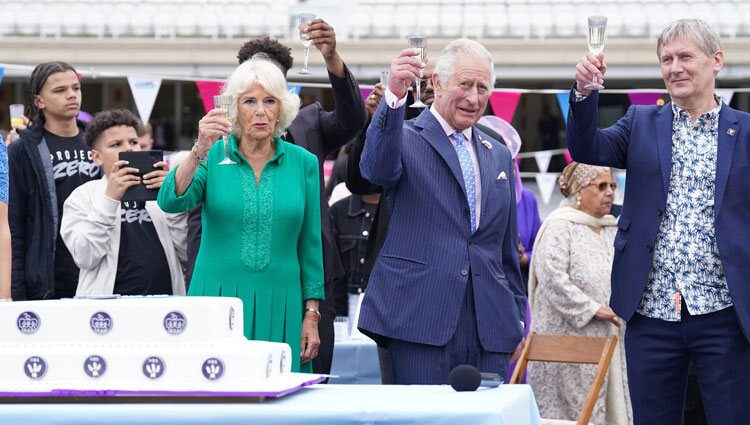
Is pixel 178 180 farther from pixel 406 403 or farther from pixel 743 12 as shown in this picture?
pixel 743 12

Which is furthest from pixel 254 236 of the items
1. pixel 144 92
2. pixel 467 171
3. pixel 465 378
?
pixel 144 92

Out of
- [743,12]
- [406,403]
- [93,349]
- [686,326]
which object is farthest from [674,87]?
[743,12]

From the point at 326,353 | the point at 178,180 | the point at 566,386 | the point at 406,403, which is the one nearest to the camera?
the point at 406,403

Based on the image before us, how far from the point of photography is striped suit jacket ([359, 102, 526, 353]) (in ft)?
13.8

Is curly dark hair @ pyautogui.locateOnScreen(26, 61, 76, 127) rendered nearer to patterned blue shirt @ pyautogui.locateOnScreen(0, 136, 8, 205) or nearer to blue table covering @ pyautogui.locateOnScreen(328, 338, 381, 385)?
patterned blue shirt @ pyautogui.locateOnScreen(0, 136, 8, 205)

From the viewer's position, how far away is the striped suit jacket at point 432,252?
4199mm

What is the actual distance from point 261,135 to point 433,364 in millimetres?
1009

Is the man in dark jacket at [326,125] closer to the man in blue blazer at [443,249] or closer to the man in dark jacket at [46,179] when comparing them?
the man in blue blazer at [443,249]

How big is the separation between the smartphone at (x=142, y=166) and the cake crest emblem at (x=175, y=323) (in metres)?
1.62

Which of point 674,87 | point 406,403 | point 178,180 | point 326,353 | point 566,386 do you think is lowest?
point 566,386

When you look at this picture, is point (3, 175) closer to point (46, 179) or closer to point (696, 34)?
point (46, 179)

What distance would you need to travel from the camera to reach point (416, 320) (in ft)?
13.8

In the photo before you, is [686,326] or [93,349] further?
[686,326]

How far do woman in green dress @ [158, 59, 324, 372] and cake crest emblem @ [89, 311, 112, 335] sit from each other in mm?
1088
